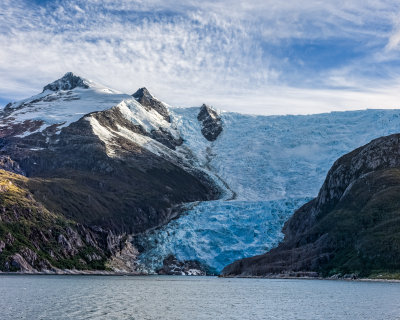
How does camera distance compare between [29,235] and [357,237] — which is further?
[29,235]

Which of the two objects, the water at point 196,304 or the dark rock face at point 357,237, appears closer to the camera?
the water at point 196,304

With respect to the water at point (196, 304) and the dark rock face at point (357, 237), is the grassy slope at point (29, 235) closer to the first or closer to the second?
the dark rock face at point (357, 237)

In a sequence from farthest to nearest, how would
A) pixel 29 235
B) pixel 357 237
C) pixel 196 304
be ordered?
pixel 29 235 < pixel 357 237 < pixel 196 304

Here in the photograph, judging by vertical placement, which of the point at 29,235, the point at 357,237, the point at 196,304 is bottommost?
the point at 29,235

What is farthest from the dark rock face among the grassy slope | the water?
the grassy slope

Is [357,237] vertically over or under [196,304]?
over

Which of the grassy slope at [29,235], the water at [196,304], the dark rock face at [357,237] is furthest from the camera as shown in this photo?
the grassy slope at [29,235]

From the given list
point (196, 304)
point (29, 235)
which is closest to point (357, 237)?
point (196, 304)

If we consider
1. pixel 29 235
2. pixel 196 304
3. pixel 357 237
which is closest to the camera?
pixel 196 304

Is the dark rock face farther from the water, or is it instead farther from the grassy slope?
the grassy slope

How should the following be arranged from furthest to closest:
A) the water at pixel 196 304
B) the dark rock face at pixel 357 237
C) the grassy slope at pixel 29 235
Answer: the grassy slope at pixel 29 235, the dark rock face at pixel 357 237, the water at pixel 196 304

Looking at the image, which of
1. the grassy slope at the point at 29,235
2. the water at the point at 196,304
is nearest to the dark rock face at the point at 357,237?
the water at the point at 196,304

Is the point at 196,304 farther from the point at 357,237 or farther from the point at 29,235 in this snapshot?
the point at 29,235

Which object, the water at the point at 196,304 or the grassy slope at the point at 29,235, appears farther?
the grassy slope at the point at 29,235
